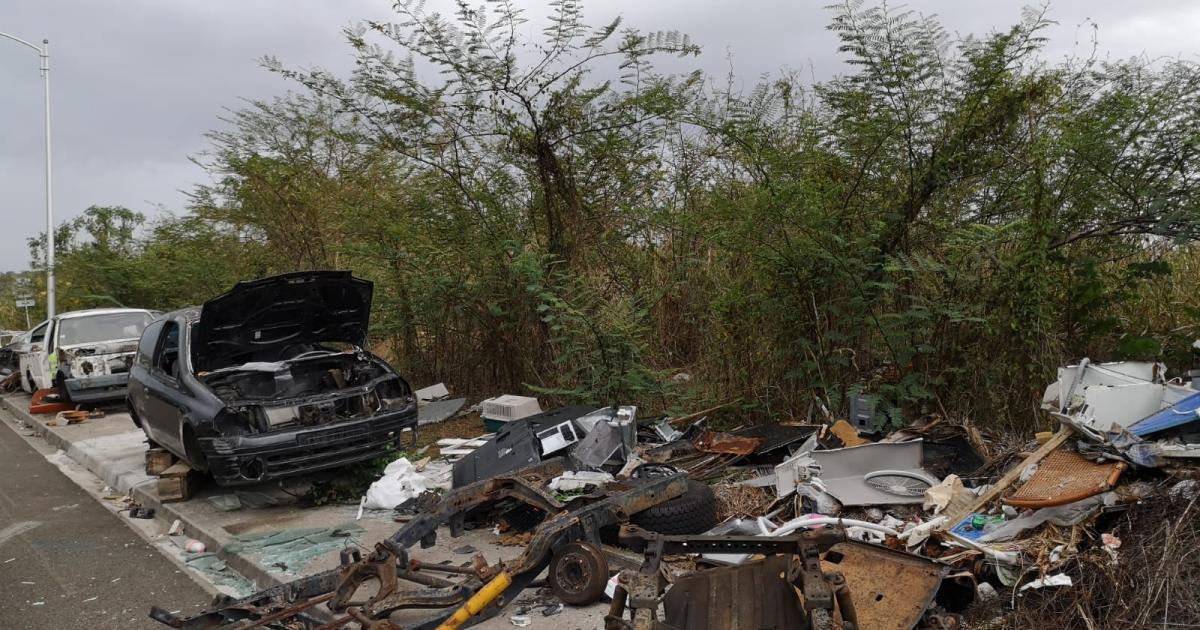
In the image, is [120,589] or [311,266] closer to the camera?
[120,589]

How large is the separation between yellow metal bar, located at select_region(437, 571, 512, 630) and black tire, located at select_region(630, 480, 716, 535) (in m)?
1.34

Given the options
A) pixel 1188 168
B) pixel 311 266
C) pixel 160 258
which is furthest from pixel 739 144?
pixel 160 258

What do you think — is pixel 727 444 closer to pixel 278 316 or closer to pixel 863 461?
pixel 863 461

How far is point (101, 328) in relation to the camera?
48.0 feet

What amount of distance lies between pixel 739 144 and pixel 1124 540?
209 inches

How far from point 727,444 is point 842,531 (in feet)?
9.57

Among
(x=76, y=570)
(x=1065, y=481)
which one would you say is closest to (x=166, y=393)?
(x=76, y=570)

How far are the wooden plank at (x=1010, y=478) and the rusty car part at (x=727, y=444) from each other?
1.97 meters

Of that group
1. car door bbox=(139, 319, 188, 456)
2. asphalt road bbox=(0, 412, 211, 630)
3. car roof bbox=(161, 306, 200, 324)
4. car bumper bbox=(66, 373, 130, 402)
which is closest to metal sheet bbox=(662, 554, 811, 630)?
asphalt road bbox=(0, 412, 211, 630)

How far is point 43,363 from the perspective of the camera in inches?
591

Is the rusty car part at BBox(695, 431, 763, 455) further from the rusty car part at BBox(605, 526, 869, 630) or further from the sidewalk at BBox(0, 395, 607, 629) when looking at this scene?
the rusty car part at BBox(605, 526, 869, 630)

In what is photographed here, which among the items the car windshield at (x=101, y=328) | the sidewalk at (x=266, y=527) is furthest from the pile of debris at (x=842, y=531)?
the car windshield at (x=101, y=328)

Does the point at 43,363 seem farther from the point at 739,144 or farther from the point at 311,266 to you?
the point at 739,144

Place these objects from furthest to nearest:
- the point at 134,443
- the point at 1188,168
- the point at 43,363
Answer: the point at 43,363 < the point at 134,443 < the point at 1188,168
